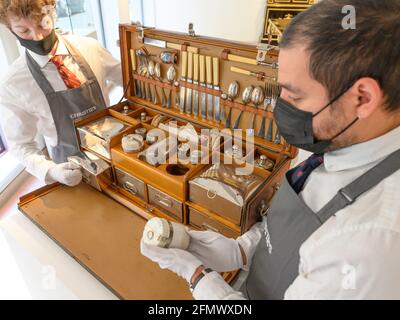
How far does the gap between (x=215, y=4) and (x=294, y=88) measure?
2942 mm

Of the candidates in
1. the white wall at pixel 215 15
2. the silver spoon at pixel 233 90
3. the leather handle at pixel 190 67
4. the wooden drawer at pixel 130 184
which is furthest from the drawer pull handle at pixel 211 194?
the white wall at pixel 215 15

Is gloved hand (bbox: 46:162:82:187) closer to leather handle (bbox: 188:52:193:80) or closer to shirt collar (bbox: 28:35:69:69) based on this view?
shirt collar (bbox: 28:35:69:69)

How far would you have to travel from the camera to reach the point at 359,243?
415 millimetres

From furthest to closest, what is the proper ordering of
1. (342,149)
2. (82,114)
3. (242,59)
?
(82,114) < (242,59) < (342,149)

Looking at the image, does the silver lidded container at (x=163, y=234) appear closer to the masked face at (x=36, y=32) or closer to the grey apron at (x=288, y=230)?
the grey apron at (x=288, y=230)

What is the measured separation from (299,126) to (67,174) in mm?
914

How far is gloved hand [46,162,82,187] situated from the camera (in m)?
1.13

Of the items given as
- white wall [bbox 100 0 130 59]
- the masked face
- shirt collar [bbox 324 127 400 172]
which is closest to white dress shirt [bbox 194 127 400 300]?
shirt collar [bbox 324 127 400 172]

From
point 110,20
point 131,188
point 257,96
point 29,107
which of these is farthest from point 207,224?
point 110,20

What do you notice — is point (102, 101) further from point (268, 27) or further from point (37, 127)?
point (268, 27)

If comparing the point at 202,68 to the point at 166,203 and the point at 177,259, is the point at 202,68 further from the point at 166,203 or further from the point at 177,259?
the point at 177,259

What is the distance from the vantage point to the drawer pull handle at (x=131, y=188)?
3.62 feet

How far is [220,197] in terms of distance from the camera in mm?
858
